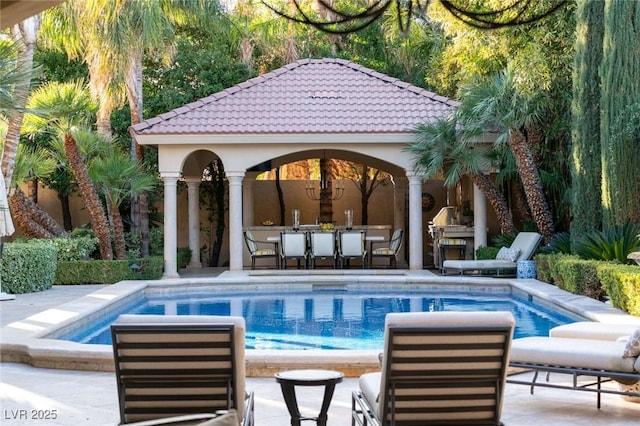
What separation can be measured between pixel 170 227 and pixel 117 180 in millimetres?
1773

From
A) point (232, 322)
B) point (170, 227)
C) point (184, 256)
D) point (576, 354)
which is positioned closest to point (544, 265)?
point (170, 227)

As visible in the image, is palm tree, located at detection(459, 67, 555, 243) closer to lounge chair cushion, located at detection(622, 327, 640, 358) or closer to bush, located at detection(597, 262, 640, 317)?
bush, located at detection(597, 262, 640, 317)

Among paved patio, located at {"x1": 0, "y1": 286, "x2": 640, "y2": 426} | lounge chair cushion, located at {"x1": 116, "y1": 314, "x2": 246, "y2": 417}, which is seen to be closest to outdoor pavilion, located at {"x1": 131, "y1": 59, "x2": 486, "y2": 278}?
paved patio, located at {"x1": 0, "y1": 286, "x2": 640, "y2": 426}

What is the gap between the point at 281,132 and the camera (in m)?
18.8

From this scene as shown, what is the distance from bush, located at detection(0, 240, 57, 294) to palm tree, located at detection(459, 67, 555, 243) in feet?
27.0

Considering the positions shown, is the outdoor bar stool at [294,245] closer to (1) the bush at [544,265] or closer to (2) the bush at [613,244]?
(1) the bush at [544,265]

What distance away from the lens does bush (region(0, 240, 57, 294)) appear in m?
15.3

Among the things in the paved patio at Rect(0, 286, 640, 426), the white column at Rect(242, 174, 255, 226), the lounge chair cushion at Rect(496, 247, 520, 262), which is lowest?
the paved patio at Rect(0, 286, 640, 426)

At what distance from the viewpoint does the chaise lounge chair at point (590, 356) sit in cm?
622

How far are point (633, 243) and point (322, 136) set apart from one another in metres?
7.61

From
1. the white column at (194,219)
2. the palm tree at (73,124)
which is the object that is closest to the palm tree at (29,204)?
the palm tree at (73,124)

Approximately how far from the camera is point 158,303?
15672mm

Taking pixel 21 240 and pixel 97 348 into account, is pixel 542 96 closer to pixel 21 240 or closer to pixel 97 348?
pixel 21 240

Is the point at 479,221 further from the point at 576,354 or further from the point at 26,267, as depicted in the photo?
the point at 576,354
